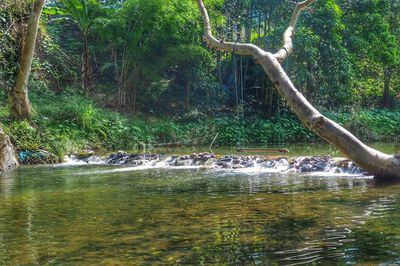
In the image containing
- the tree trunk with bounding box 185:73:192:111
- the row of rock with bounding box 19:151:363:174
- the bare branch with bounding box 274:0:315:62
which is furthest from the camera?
the tree trunk with bounding box 185:73:192:111

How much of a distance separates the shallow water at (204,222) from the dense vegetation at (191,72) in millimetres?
9231

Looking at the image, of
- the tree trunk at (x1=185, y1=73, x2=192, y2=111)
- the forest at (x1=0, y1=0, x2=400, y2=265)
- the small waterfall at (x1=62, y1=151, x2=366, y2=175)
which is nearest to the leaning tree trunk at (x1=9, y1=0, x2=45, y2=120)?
the forest at (x1=0, y1=0, x2=400, y2=265)

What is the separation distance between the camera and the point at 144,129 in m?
20.4

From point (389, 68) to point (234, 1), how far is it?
856cm

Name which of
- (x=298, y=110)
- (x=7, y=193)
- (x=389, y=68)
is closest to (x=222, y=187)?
(x=298, y=110)

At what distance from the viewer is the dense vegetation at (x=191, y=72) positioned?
1952 centimetres

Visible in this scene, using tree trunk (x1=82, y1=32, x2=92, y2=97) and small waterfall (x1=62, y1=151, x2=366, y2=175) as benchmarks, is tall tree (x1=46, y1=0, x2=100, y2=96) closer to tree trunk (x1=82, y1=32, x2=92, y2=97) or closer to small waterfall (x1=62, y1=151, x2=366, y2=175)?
tree trunk (x1=82, y1=32, x2=92, y2=97)

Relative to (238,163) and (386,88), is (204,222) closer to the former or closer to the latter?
(238,163)

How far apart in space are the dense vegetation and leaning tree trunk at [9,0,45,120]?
81 cm

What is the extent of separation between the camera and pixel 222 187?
8.62 m

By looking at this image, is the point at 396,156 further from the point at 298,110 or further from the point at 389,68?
the point at 389,68

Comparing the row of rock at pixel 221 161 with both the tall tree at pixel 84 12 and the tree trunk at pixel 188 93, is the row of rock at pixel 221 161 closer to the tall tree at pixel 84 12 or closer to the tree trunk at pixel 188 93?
the tall tree at pixel 84 12

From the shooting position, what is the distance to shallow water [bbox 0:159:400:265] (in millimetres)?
4266

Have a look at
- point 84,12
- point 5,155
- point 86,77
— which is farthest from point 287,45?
point 86,77
